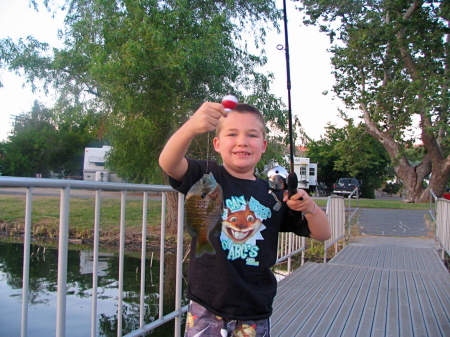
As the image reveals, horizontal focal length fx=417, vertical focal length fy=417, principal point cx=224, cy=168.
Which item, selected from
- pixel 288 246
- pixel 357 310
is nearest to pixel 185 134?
pixel 357 310

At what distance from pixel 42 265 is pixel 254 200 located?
267cm

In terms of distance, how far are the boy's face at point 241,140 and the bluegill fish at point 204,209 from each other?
0.20 metres

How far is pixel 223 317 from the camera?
164 cm

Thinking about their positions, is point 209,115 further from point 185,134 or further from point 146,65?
point 146,65

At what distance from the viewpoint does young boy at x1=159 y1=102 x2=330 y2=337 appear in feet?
5.35

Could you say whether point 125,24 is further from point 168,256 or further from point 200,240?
point 200,240

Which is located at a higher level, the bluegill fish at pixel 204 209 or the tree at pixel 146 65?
the tree at pixel 146 65

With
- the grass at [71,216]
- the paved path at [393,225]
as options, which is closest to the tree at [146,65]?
the grass at [71,216]

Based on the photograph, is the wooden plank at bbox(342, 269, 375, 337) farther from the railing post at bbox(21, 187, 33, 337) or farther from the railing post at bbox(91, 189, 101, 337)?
the railing post at bbox(21, 187, 33, 337)

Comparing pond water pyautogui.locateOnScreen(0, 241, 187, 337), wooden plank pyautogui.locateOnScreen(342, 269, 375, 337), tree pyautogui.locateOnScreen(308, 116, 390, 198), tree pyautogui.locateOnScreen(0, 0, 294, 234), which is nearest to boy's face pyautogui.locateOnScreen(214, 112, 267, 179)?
pond water pyautogui.locateOnScreen(0, 241, 187, 337)

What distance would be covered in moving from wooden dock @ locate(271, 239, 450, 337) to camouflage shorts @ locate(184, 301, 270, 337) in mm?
1740

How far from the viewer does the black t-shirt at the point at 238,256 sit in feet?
5.35

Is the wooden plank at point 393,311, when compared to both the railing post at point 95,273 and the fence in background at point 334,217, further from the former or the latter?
the railing post at point 95,273

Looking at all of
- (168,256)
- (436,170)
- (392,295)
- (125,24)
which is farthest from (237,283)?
(436,170)
